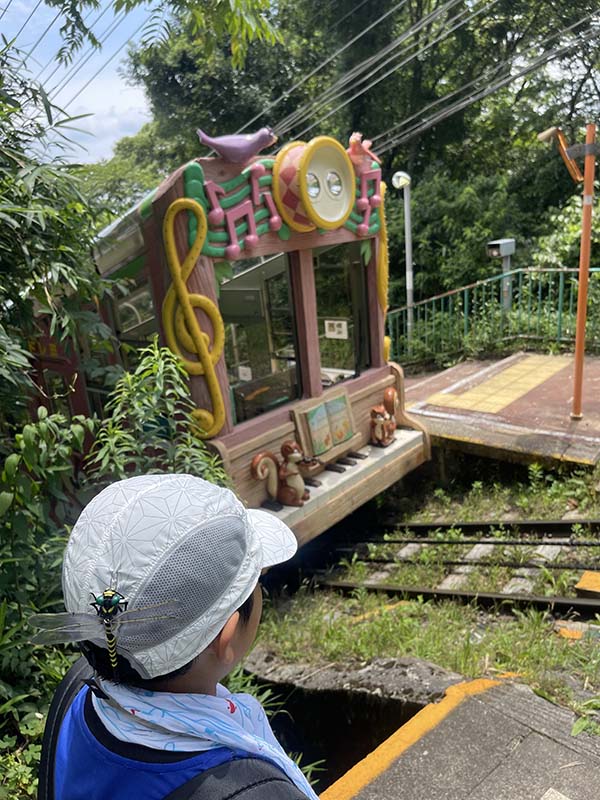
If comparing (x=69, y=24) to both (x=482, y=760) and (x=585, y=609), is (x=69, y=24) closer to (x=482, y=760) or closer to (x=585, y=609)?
(x=482, y=760)

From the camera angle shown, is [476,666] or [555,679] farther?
[476,666]

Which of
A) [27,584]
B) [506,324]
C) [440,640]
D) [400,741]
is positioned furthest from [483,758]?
[506,324]

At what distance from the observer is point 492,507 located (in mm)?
5133

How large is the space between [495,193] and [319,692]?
10887 mm

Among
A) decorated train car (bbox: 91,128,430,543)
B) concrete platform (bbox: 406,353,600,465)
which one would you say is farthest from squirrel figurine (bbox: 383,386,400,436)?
concrete platform (bbox: 406,353,600,465)

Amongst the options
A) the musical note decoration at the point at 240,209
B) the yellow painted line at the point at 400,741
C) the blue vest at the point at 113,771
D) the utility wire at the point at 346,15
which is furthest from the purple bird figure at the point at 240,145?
the utility wire at the point at 346,15

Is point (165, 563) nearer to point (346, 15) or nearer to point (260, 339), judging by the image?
point (260, 339)

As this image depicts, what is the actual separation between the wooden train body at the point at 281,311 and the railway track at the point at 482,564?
1.61 feet

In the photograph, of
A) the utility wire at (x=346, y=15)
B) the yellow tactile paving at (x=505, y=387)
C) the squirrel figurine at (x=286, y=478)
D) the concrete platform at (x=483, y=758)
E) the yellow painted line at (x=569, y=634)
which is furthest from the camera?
the utility wire at (x=346, y=15)

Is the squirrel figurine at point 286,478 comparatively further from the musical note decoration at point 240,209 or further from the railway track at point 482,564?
the musical note decoration at point 240,209

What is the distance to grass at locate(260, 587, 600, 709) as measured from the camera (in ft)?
8.59

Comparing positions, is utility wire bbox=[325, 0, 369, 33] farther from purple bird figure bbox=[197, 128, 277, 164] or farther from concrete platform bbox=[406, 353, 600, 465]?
purple bird figure bbox=[197, 128, 277, 164]

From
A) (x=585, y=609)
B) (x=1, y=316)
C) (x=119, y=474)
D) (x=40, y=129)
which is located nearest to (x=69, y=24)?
(x=40, y=129)

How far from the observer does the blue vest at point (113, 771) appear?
78 centimetres
